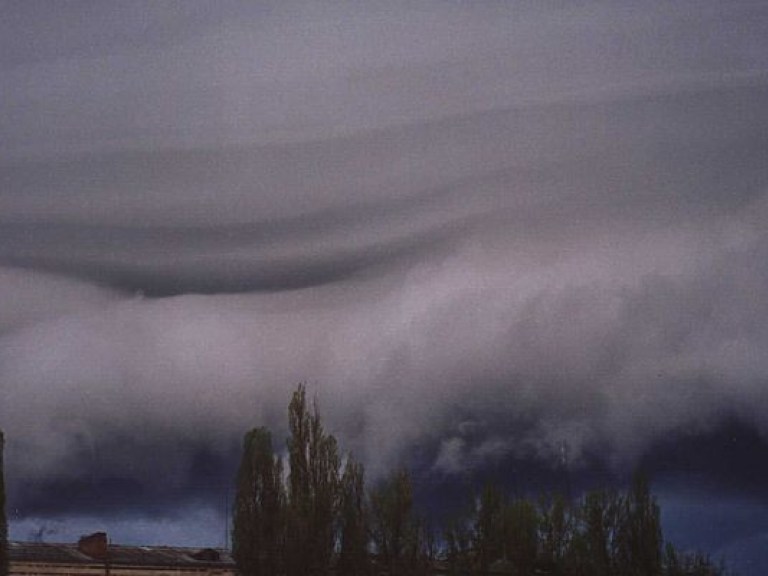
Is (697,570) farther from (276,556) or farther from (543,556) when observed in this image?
(276,556)

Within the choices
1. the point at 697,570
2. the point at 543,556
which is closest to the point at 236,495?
the point at 543,556

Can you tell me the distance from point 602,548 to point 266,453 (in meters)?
18.6

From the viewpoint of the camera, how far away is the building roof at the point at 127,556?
219 feet

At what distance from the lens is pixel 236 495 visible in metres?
63.2

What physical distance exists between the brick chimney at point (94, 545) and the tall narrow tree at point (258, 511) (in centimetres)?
1217

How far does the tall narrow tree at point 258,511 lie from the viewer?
201 feet

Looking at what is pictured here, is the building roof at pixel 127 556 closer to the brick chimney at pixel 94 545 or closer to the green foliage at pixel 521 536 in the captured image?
the brick chimney at pixel 94 545

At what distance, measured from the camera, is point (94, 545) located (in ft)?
233

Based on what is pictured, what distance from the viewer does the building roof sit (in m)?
66.8

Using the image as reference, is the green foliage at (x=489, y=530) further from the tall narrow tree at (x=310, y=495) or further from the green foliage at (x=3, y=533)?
the green foliage at (x=3, y=533)

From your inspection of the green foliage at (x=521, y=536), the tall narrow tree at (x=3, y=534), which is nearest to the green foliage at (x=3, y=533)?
the tall narrow tree at (x=3, y=534)

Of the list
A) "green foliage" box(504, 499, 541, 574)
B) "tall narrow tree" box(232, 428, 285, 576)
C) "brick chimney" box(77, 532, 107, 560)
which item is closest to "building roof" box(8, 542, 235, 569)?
"brick chimney" box(77, 532, 107, 560)

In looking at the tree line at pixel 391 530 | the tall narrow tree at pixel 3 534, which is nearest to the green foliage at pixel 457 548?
the tree line at pixel 391 530

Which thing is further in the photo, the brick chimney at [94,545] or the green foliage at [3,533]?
the brick chimney at [94,545]
